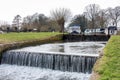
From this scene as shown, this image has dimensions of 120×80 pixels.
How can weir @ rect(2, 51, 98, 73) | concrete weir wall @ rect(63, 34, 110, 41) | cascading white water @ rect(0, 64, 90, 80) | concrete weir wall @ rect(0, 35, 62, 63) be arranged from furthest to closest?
concrete weir wall @ rect(63, 34, 110, 41) < concrete weir wall @ rect(0, 35, 62, 63) < weir @ rect(2, 51, 98, 73) < cascading white water @ rect(0, 64, 90, 80)

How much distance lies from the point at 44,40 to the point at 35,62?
36.0ft

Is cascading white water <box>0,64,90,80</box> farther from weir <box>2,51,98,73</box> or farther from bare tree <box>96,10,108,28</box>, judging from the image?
bare tree <box>96,10,108,28</box>

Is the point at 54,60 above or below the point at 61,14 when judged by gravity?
below

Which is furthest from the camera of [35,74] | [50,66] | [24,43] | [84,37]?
[84,37]

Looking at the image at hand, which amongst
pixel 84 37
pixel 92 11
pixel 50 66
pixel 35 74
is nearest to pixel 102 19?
pixel 92 11

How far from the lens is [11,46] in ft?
52.3

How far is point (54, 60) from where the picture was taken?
11398 millimetres

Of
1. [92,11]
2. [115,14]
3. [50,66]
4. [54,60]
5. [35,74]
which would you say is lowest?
[35,74]

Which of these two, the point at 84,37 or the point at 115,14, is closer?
the point at 84,37

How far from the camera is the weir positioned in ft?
34.3

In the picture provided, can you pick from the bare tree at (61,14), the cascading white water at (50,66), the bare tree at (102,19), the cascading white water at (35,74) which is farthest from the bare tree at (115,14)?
the cascading white water at (35,74)

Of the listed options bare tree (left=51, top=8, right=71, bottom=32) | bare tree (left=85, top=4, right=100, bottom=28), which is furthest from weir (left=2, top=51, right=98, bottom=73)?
bare tree (left=85, top=4, right=100, bottom=28)

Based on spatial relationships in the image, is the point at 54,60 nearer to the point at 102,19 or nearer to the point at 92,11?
the point at 102,19

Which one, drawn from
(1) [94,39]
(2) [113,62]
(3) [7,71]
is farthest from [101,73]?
(1) [94,39]
